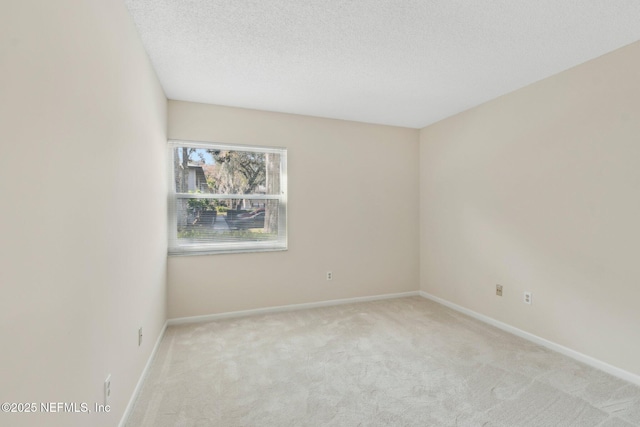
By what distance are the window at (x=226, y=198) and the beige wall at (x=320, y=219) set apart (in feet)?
0.39

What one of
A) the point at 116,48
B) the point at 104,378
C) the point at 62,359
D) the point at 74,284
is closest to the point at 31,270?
the point at 74,284

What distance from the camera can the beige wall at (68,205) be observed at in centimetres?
83

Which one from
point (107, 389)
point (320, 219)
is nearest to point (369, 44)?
point (320, 219)

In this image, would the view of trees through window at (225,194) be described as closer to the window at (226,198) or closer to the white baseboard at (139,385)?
the window at (226,198)

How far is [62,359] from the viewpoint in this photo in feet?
3.55

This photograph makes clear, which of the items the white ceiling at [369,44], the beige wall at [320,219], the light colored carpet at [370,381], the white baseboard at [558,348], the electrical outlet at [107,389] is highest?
the white ceiling at [369,44]

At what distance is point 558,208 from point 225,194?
3413 mm

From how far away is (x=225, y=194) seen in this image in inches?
139

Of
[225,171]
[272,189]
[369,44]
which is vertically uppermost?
[369,44]

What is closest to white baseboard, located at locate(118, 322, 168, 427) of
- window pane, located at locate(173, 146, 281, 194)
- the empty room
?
the empty room

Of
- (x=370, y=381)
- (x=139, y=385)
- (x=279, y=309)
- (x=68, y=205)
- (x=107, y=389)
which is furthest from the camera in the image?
(x=279, y=309)

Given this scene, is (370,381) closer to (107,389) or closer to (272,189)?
(107,389)

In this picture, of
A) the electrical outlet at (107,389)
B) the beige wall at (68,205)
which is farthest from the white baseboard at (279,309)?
the electrical outlet at (107,389)

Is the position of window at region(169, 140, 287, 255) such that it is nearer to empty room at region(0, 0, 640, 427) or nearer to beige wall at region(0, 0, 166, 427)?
empty room at region(0, 0, 640, 427)
